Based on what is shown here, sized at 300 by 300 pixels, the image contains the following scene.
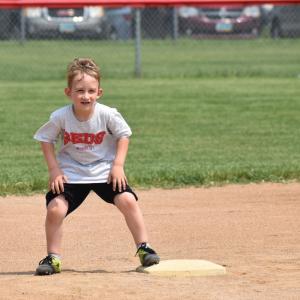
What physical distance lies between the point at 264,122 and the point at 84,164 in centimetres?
736

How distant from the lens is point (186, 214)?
28.2 feet

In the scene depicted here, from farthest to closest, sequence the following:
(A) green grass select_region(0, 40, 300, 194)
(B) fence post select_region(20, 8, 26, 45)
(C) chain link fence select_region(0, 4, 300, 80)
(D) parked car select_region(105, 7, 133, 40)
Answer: (D) parked car select_region(105, 7, 133, 40), (C) chain link fence select_region(0, 4, 300, 80), (B) fence post select_region(20, 8, 26, 45), (A) green grass select_region(0, 40, 300, 194)

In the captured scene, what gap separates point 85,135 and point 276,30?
14329 mm

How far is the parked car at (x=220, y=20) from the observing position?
64.4 ft

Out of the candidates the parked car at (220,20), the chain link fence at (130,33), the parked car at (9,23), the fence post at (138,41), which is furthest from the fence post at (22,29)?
the parked car at (220,20)

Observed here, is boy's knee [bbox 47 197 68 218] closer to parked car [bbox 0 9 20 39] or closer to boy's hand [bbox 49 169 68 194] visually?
boy's hand [bbox 49 169 68 194]

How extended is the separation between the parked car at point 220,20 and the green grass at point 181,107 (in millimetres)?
327

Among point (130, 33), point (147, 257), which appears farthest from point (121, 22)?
point (147, 257)

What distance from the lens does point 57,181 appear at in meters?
6.35

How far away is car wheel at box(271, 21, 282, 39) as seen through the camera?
65.9 ft

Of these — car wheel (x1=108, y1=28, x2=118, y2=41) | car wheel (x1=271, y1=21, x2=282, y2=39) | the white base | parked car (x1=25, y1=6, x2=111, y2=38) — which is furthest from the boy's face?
car wheel (x1=271, y1=21, x2=282, y2=39)

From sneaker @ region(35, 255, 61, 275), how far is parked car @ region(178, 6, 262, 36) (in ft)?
43.8

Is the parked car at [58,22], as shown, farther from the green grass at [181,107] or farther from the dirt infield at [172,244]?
the dirt infield at [172,244]

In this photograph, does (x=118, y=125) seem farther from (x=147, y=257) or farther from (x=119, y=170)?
(x=147, y=257)
